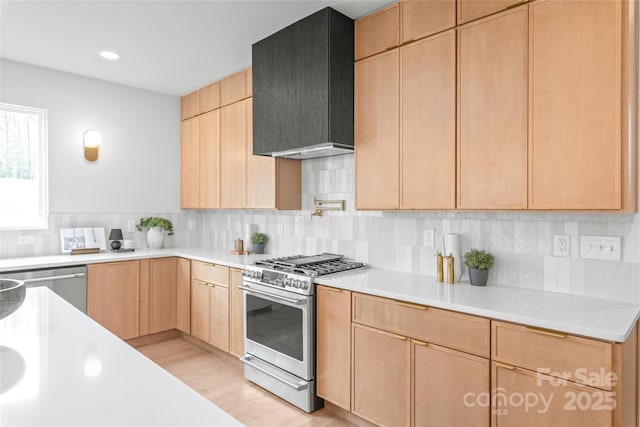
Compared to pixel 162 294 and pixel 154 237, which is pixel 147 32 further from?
pixel 162 294

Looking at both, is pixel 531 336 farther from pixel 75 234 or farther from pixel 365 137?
pixel 75 234

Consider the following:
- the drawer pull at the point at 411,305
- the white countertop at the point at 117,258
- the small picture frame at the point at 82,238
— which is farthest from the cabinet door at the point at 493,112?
the small picture frame at the point at 82,238

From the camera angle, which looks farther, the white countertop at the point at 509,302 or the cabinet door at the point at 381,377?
the cabinet door at the point at 381,377

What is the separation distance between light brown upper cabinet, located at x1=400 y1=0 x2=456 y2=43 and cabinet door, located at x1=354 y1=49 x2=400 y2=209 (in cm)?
15

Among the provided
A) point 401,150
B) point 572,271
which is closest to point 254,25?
point 401,150

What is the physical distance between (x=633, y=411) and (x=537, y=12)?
6.42ft

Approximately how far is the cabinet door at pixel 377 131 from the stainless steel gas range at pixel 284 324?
617mm

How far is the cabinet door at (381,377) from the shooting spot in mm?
2148

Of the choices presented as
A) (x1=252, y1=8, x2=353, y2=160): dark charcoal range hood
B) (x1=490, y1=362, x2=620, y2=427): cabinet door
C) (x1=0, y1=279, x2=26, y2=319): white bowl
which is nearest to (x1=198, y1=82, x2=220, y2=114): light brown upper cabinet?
(x1=252, y1=8, x2=353, y2=160): dark charcoal range hood

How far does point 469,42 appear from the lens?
219cm

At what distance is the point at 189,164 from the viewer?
4586 millimetres

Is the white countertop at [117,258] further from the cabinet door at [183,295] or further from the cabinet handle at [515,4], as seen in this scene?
the cabinet handle at [515,4]

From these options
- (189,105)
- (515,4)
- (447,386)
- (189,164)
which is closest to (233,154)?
(189,164)

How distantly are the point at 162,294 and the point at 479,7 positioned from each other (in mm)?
3635
